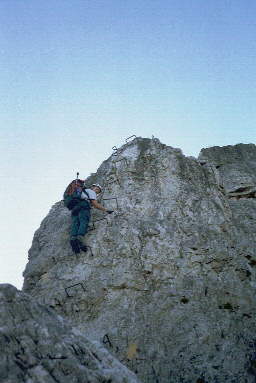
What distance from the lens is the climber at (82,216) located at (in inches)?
450

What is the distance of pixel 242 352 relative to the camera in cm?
906

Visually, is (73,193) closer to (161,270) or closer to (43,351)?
(161,270)

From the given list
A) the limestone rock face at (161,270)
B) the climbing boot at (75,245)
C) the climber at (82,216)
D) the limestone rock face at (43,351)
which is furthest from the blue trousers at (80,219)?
the limestone rock face at (43,351)

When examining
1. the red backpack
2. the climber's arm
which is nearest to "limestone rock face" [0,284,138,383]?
the climber's arm

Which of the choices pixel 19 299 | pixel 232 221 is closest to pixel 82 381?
pixel 19 299

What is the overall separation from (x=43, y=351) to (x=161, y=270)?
5255 mm

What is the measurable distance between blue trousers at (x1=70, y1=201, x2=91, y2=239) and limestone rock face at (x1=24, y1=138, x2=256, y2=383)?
0.39 metres

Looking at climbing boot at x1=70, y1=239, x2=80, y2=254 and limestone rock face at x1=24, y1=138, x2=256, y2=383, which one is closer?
limestone rock face at x1=24, y1=138, x2=256, y2=383

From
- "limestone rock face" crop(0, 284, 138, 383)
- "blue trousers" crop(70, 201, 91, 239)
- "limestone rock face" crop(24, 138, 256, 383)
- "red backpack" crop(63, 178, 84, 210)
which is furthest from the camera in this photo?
"red backpack" crop(63, 178, 84, 210)

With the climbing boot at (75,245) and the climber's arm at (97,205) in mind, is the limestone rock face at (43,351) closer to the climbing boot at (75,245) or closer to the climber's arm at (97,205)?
the climbing boot at (75,245)

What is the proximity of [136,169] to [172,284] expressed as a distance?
14.8ft

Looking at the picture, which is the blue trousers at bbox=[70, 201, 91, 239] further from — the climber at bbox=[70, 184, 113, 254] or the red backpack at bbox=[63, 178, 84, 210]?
the red backpack at bbox=[63, 178, 84, 210]

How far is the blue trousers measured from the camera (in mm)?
11648

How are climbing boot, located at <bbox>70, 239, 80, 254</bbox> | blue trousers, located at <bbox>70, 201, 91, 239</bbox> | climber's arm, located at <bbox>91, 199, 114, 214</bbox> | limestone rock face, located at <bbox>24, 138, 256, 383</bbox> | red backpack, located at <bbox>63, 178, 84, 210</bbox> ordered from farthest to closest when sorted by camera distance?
red backpack, located at <bbox>63, 178, 84, 210</bbox> < climber's arm, located at <bbox>91, 199, 114, 214</bbox> < blue trousers, located at <bbox>70, 201, 91, 239</bbox> < climbing boot, located at <bbox>70, 239, 80, 254</bbox> < limestone rock face, located at <bbox>24, 138, 256, 383</bbox>
